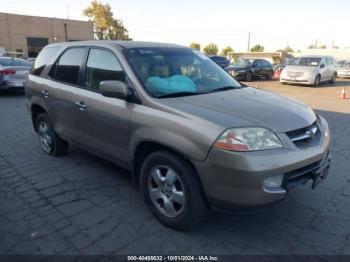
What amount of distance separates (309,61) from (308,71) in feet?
3.41

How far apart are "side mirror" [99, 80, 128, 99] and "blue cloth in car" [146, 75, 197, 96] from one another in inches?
9.9

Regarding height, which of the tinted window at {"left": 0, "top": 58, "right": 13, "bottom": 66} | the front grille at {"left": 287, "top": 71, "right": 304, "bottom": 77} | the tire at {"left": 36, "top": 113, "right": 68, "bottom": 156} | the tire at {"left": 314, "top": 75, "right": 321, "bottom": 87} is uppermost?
the tinted window at {"left": 0, "top": 58, "right": 13, "bottom": 66}

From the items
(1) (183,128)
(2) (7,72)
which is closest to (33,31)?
(2) (7,72)

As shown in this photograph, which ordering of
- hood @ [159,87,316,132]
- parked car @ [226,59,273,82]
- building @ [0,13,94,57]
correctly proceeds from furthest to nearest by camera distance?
building @ [0,13,94,57]
parked car @ [226,59,273,82]
hood @ [159,87,316,132]

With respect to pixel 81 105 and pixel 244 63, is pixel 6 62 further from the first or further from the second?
pixel 244 63

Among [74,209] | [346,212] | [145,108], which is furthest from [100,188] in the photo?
[346,212]

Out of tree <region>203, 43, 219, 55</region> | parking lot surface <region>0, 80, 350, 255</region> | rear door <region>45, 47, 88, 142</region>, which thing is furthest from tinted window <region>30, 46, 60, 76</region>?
tree <region>203, 43, 219, 55</region>

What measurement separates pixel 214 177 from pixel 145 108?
1.01m

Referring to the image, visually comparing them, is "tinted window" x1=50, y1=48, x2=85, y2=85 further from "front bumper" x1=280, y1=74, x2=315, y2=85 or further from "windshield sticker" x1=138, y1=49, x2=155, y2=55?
"front bumper" x1=280, y1=74, x2=315, y2=85

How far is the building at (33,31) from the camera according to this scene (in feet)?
159

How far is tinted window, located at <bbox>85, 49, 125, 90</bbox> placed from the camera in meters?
3.51

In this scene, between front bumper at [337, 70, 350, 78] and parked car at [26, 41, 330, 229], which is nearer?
parked car at [26, 41, 330, 229]

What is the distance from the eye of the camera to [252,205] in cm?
253

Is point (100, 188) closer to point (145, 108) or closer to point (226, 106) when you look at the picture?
point (145, 108)
